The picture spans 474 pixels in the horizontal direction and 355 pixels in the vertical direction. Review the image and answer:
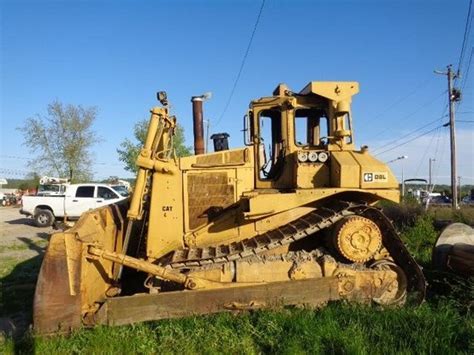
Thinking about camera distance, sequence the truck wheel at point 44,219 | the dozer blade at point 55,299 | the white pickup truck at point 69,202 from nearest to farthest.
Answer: the dozer blade at point 55,299 → the white pickup truck at point 69,202 → the truck wheel at point 44,219

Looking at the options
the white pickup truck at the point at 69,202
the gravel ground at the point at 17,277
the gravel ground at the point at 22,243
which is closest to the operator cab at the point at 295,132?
the gravel ground at the point at 17,277

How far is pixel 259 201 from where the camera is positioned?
604cm

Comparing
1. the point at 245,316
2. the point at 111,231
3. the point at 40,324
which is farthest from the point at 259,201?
the point at 40,324

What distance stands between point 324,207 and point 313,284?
1174 mm

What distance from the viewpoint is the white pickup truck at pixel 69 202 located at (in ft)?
69.9

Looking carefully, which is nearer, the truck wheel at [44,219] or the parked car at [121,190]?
the truck wheel at [44,219]

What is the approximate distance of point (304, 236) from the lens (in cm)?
592

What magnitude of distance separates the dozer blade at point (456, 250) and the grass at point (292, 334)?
1069 mm

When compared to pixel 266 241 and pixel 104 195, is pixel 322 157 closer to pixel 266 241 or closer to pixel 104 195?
pixel 266 241

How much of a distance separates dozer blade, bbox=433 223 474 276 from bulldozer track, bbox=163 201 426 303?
112cm

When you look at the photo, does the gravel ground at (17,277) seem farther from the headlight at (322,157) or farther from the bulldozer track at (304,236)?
the headlight at (322,157)

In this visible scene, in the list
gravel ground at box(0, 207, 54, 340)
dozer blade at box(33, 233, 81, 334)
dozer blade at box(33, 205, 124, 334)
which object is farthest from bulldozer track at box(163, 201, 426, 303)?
gravel ground at box(0, 207, 54, 340)

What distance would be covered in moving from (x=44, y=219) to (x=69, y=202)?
1.59 m

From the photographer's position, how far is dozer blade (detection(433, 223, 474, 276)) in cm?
670
